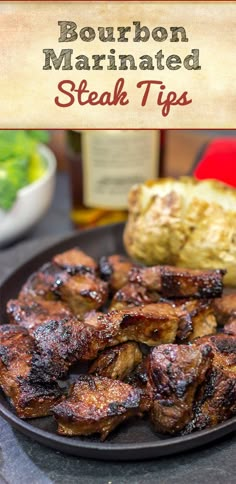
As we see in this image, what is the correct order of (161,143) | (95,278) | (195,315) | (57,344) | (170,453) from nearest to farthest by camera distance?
(170,453) → (57,344) → (195,315) → (95,278) → (161,143)

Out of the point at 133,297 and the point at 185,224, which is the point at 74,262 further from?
the point at 185,224

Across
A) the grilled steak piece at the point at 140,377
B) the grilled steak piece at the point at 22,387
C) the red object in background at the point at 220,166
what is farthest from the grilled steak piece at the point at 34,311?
the red object in background at the point at 220,166

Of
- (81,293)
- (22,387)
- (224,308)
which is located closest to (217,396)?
(224,308)

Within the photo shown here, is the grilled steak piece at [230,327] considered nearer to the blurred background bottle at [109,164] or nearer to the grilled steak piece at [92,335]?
the grilled steak piece at [92,335]

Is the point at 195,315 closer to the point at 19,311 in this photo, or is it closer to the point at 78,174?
the point at 19,311

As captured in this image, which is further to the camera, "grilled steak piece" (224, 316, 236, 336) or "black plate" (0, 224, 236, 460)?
"grilled steak piece" (224, 316, 236, 336)

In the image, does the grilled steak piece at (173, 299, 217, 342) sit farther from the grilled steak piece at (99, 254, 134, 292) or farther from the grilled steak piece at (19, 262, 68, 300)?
the grilled steak piece at (19, 262, 68, 300)

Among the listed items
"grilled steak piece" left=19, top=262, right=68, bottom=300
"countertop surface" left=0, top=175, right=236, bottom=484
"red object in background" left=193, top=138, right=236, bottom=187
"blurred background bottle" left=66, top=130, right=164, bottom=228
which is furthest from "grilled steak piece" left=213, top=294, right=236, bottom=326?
"blurred background bottle" left=66, top=130, right=164, bottom=228

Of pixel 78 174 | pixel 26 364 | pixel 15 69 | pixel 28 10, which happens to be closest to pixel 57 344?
pixel 26 364
